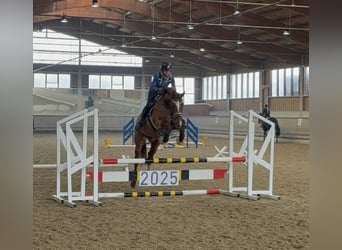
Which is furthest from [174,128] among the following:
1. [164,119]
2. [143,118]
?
[143,118]

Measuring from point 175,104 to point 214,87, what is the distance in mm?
28525

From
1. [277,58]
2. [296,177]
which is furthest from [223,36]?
[296,177]

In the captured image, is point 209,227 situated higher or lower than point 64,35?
lower

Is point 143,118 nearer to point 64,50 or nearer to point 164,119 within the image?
point 164,119

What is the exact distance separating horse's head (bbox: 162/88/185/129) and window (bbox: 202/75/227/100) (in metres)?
27.0

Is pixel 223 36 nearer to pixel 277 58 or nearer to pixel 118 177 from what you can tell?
pixel 277 58

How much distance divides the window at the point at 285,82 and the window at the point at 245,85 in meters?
1.85

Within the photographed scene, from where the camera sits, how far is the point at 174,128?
24.3 feet

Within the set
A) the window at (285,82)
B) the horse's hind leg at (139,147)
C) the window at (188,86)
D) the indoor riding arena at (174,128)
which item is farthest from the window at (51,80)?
the horse's hind leg at (139,147)

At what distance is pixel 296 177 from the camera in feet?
32.3
